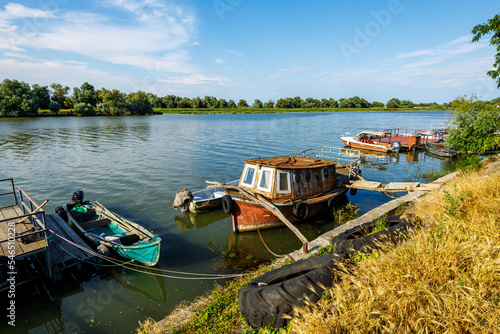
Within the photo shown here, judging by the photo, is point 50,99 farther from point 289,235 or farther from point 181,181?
point 289,235

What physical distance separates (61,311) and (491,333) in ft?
36.8

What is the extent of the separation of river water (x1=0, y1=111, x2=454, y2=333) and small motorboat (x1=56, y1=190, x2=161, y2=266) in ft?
2.86

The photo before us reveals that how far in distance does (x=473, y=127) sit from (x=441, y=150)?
7738 mm

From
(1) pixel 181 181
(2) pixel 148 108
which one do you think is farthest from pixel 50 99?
(1) pixel 181 181

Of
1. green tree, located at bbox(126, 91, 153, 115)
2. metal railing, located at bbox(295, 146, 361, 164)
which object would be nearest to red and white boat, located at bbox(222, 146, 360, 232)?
metal railing, located at bbox(295, 146, 361, 164)

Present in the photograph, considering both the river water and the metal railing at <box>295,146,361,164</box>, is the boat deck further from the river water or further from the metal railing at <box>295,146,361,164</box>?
the metal railing at <box>295,146,361,164</box>

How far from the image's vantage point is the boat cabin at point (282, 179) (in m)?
13.5

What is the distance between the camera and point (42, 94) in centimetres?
9544

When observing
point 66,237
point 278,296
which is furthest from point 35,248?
point 278,296


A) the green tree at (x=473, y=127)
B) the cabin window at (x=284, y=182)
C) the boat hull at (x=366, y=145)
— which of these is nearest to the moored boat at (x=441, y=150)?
the green tree at (x=473, y=127)

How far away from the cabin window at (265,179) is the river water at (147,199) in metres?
2.52

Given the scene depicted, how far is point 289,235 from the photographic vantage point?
13.9 meters

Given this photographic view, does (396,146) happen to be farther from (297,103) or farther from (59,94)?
(297,103)

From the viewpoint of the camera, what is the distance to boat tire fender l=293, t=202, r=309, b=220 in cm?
1360
